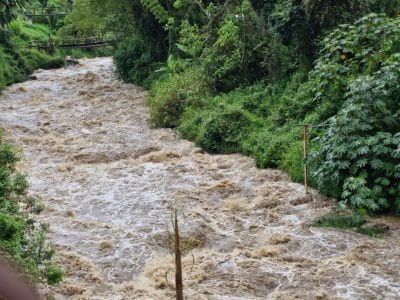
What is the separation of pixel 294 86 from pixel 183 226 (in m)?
6.33

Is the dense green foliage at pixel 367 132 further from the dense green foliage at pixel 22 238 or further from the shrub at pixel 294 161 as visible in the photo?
the dense green foliage at pixel 22 238

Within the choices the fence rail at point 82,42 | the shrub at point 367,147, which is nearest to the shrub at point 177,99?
the shrub at point 367,147

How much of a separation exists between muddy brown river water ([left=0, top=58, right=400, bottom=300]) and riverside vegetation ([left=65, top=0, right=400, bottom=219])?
0.62 metres

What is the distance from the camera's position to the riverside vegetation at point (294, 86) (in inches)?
368

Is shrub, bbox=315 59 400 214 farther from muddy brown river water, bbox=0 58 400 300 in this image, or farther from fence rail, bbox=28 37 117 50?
fence rail, bbox=28 37 117 50

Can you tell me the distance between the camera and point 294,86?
13.8m

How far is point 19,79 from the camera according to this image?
79.6ft

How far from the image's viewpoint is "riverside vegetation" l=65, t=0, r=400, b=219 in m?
9.34

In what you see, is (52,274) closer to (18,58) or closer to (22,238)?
(22,238)

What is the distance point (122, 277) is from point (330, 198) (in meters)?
4.38

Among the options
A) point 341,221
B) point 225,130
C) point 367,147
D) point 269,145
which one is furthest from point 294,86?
point 341,221

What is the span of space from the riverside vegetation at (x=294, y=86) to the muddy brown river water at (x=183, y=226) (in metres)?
0.62

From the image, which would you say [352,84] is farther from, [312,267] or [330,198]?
[312,267]

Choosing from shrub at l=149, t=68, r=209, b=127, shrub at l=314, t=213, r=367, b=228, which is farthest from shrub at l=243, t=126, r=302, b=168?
shrub at l=149, t=68, r=209, b=127
